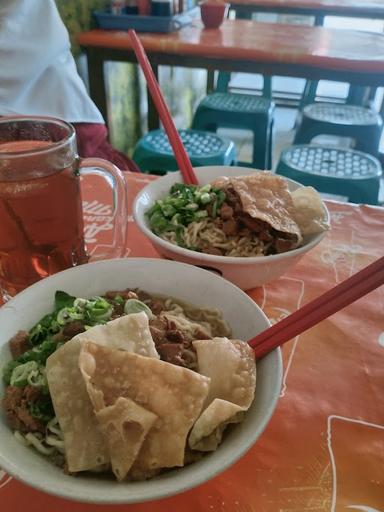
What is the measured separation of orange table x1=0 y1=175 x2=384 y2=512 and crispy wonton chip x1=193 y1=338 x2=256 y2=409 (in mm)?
118

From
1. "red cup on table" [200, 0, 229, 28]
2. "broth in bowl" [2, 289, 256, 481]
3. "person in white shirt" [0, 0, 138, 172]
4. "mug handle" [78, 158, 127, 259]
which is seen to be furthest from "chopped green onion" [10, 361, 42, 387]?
"red cup on table" [200, 0, 229, 28]

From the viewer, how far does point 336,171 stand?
223 centimetres

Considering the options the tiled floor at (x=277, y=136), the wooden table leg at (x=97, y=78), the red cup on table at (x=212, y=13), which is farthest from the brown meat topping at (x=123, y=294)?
the tiled floor at (x=277, y=136)

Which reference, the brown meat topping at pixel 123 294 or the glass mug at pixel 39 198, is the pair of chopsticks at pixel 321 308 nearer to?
the brown meat topping at pixel 123 294

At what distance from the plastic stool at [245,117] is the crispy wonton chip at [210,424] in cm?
267

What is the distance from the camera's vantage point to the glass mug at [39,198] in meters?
0.78

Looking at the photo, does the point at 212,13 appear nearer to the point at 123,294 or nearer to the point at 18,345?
the point at 123,294

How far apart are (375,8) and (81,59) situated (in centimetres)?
245

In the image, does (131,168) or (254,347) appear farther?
(131,168)

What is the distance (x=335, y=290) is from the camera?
625mm

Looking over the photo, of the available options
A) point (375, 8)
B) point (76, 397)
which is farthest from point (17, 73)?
point (375, 8)

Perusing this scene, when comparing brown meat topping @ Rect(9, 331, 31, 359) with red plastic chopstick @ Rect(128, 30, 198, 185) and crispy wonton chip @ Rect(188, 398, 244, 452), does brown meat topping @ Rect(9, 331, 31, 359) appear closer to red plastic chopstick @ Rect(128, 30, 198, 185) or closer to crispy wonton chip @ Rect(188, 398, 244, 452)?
crispy wonton chip @ Rect(188, 398, 244, 452)

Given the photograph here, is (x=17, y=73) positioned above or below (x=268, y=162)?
above

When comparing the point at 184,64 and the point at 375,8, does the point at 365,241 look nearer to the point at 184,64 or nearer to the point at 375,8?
the point at 184,64
